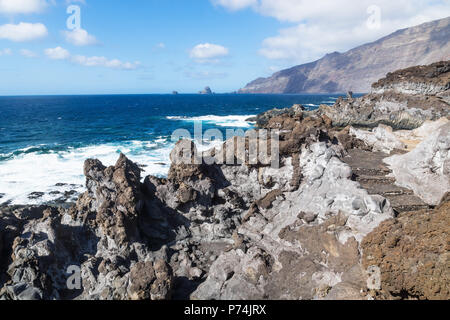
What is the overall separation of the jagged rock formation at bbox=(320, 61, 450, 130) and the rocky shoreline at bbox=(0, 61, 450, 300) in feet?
101

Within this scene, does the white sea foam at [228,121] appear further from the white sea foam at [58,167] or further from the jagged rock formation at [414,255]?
the jagged rock formation at [414,255]

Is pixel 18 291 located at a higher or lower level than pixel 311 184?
lower

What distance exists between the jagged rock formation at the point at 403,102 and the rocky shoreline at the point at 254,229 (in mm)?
30661

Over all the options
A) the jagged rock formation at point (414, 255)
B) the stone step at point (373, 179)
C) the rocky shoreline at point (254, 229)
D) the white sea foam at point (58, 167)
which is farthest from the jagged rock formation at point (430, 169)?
the white sea foam at point (58, 167)

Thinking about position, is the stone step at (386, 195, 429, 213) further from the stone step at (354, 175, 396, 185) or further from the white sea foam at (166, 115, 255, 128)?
the white sea foam at (166, 115, 255, 128)

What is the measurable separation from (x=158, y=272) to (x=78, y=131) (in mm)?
52043

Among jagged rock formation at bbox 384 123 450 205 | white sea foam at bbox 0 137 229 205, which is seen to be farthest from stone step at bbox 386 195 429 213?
white sea foam at bbox 0 137 229 205

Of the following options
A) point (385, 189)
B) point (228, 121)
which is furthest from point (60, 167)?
point (228, 121)

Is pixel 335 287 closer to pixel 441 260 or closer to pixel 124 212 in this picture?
pixel 441 260

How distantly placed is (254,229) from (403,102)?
138ft

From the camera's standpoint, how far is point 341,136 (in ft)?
49.8

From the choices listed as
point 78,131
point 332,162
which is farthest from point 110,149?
point 332,162

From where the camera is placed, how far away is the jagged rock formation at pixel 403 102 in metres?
38.5

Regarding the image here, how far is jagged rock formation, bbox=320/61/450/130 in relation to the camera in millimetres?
38500
